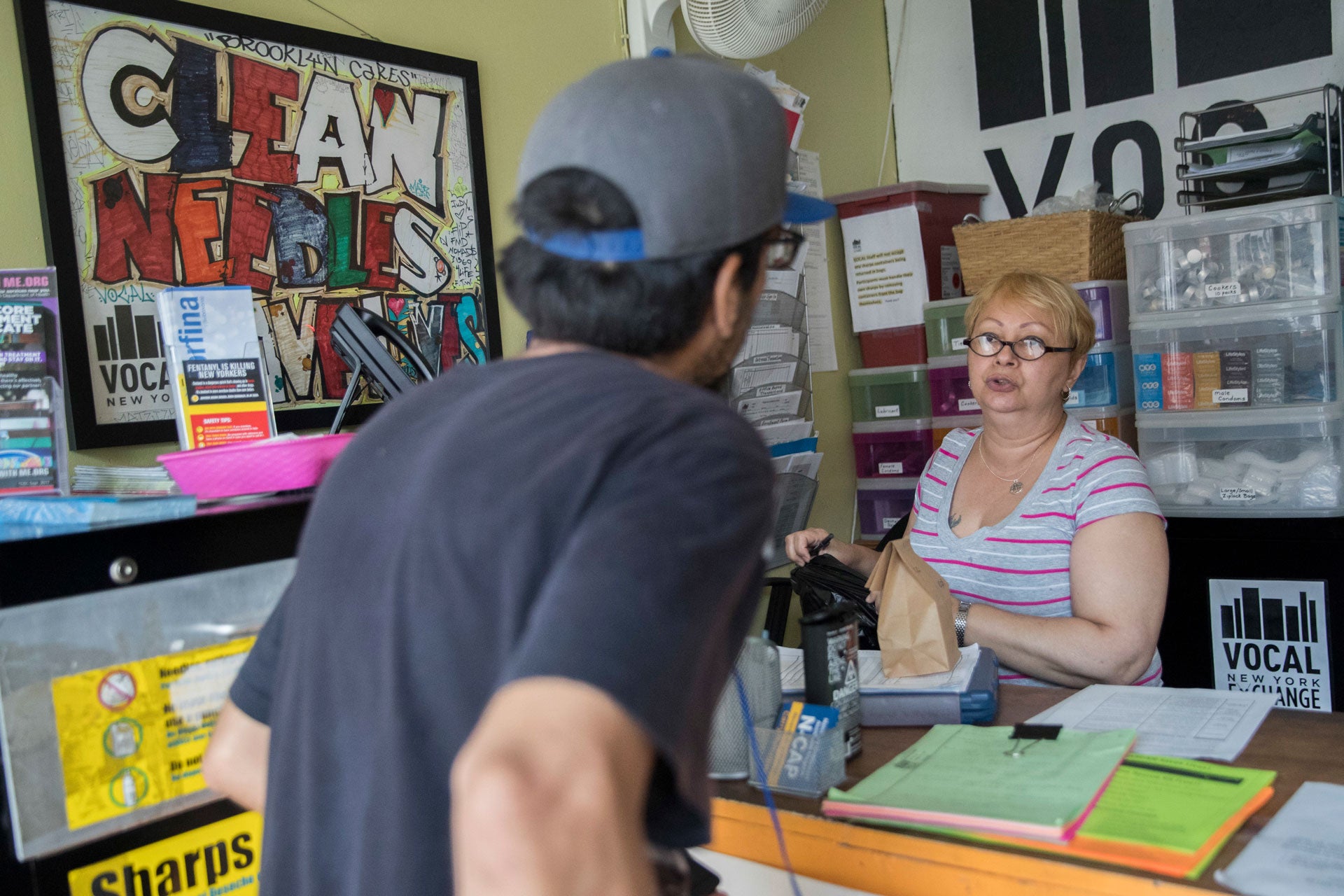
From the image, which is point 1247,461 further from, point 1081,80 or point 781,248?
point 781,248

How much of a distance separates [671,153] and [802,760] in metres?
0.83

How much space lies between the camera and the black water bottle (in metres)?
1.32

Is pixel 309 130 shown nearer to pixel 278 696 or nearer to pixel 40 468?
pixel 40 468

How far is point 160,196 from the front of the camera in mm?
1718

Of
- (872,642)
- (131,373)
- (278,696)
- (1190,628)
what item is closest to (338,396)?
(131,373)

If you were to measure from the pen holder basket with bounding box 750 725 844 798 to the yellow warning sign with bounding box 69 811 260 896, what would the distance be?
62 cm

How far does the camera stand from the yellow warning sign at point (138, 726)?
1.19 meters

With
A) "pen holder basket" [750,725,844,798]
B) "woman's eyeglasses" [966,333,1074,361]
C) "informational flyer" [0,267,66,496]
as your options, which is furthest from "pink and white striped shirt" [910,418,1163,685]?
"informational flyer" [0,267,66,496]

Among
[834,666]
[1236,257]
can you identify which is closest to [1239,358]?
[1236,257]

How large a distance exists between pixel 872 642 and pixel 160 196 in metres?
1.47

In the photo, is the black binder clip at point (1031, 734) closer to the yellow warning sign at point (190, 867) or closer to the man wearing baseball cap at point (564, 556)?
the man wearing baseball cap at point (564, 556)

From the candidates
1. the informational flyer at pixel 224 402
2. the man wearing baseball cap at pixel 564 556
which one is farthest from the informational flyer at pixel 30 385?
the man wearing baseball cap at pixel 564 556

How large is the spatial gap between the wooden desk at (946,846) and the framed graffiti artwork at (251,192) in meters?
1.10

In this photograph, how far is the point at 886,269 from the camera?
10.9 feet
